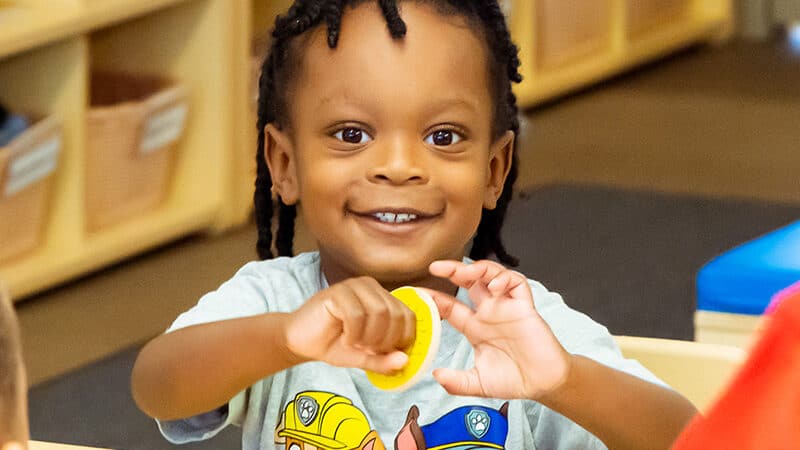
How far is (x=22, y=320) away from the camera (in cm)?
265

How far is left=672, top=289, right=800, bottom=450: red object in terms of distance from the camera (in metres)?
0.44

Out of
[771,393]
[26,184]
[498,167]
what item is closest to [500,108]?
[498,167]

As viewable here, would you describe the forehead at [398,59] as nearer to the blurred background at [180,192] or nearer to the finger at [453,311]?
the finger at [453,311]

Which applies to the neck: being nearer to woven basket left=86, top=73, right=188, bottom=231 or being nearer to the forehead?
the forehead

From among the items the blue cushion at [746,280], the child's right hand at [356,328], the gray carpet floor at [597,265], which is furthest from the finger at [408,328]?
the gray carpet floor at [597,265]

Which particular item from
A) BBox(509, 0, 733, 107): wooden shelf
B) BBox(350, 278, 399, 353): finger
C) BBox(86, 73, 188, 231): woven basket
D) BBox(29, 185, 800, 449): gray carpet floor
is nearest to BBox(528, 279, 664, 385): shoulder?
BBox(350, 278, 399, 353): finger

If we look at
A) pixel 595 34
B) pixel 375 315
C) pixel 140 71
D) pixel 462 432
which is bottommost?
pixel 462 432

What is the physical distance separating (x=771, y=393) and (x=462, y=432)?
2.04ft

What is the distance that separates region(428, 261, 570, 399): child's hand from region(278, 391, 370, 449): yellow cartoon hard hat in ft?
0.52

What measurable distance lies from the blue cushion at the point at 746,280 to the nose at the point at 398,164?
549 mm

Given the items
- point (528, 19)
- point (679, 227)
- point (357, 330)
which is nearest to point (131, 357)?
point (679, 227)

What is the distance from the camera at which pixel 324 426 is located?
106 cm

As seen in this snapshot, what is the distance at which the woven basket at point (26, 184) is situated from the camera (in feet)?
8.70

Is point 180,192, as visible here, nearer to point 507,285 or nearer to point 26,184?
point 26,184
